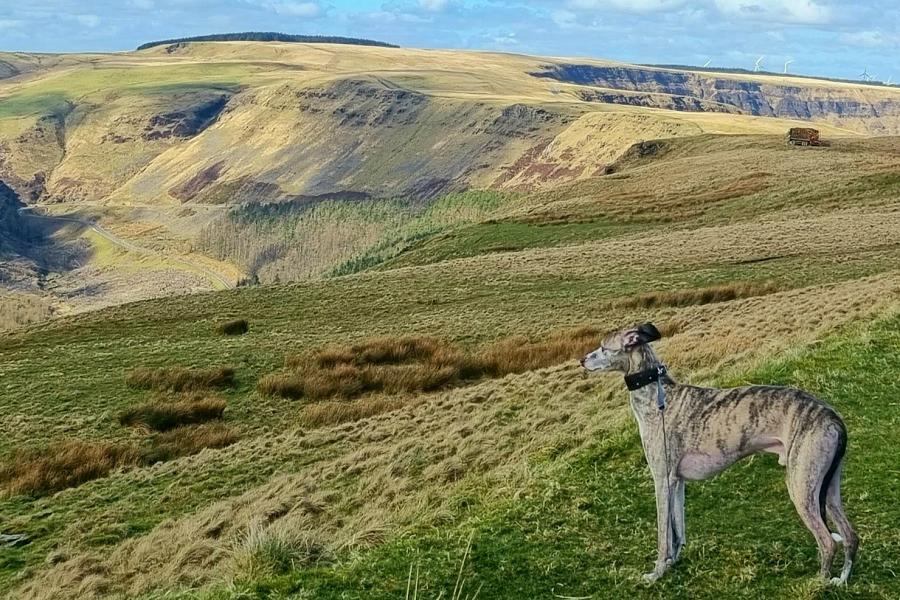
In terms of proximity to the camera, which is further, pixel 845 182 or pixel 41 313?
pixel 41 313

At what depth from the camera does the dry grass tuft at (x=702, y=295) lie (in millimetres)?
35625

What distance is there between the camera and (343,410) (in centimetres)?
2703

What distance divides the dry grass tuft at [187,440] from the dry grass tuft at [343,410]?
91.8 inches

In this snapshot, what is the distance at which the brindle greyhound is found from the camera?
25.2 feet

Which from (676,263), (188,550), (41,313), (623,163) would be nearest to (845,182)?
(676,263)

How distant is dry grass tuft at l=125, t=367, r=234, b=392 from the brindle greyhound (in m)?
23.7

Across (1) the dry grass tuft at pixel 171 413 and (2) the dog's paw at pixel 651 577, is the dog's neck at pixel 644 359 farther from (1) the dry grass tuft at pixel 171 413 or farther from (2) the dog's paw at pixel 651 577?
(1) the dry grass tuft at pixel 171 413

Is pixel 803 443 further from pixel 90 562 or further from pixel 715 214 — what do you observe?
pixel 715 214

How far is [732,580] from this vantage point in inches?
331

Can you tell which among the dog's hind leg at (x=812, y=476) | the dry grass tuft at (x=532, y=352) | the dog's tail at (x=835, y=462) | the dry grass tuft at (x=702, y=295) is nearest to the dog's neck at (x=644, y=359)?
the dog's hind leg at (x=812, y=476)

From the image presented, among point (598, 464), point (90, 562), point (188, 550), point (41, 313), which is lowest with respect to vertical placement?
point (41, 313)

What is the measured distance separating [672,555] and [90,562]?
1129 cm

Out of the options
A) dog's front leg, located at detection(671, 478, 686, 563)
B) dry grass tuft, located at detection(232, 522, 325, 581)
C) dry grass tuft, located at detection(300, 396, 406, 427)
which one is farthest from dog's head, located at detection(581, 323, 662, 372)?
dry grass tuft, located at detection(300, 396, 406, 427)

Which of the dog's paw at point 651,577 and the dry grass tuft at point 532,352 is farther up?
the dog's paw at point 651,577
